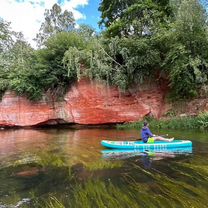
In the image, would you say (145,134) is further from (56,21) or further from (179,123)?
(56,21)

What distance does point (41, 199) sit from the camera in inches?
233

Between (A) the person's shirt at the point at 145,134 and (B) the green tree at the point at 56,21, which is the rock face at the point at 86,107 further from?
(B) the green tree at the point at 56,21

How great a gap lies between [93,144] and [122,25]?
39.7 feet

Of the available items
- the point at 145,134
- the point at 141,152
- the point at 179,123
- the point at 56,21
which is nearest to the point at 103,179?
the point at 141,152

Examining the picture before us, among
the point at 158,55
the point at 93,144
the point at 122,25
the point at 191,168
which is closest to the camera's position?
the point at 191,168

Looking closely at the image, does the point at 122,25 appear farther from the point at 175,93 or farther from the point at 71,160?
the point at 71,160

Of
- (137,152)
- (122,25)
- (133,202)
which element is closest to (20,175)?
(133,202)

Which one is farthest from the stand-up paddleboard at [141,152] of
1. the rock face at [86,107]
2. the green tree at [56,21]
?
the green tree at [56,21]

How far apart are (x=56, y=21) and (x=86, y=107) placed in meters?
22.9

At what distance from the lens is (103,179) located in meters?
7.21

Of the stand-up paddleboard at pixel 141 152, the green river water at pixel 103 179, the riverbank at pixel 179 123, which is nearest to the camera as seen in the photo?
the green river water at pixel 103 179

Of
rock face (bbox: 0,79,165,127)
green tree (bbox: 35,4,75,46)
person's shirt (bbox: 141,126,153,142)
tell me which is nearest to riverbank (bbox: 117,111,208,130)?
rock face (bbox: 0,79,165,127)

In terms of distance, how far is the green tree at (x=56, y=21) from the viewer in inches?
1588

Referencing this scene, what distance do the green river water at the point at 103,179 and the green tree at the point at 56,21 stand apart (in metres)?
31.6
